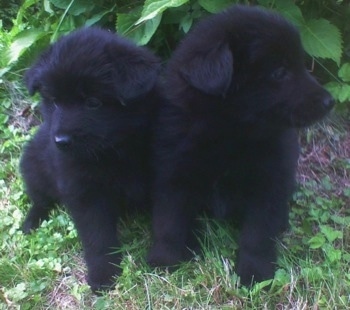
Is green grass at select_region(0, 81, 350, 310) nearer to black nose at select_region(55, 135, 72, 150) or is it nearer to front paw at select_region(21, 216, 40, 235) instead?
front paw at select_region(21, 216, 40, 235)

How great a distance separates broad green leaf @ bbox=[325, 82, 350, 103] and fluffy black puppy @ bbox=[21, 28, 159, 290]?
1265 mm

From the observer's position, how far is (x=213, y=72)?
316 centimetres

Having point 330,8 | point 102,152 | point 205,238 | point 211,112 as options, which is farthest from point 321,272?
point 330,8

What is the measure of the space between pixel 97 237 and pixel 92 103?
634mm

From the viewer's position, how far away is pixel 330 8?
455 cm

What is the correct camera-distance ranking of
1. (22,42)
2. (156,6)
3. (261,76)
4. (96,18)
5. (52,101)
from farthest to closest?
(22,42), (96,18), (156,6), (52,101), (261,76)

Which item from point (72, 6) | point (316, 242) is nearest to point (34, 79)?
point (72, 6)

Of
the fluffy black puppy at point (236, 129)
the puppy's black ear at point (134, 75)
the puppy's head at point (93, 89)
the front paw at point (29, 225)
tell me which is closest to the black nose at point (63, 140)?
the puppy's head at point (93, 89)

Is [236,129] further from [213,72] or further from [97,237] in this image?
[97,237]

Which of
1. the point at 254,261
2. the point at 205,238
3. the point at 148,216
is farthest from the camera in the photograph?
the point at 148,216

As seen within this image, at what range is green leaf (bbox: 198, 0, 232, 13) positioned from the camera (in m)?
4.09

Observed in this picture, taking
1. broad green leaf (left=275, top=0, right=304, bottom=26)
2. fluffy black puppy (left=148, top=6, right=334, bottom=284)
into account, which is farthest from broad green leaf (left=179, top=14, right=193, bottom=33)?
fluffy black puppy (left=148, top=6, right=334, bottom=284)

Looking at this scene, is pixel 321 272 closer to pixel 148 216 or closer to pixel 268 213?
pixel 268 213

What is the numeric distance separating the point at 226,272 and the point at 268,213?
1.12 feet
